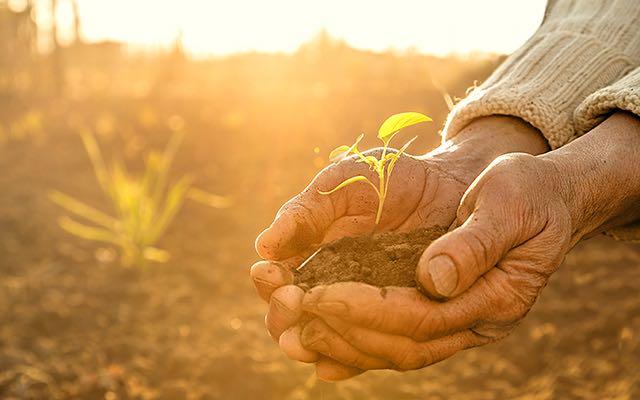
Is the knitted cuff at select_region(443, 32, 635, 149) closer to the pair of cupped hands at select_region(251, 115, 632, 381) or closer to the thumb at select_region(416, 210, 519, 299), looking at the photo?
the pair of cupped hands at select_region(251, 115, 632, 381)

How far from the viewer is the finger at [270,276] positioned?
1.18 m

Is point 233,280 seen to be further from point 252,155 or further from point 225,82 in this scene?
point 225,82

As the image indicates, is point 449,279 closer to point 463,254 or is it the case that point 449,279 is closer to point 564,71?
point 463,254

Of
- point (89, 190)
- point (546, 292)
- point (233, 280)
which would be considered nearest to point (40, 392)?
point (233, 280)

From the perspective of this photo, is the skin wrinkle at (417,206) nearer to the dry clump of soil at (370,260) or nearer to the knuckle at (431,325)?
the dry clump of soil at (370,260)

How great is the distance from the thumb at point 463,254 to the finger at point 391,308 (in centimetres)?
3

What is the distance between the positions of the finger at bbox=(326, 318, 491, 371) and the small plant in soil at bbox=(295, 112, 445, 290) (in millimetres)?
98

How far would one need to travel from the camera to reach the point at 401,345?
1136mm

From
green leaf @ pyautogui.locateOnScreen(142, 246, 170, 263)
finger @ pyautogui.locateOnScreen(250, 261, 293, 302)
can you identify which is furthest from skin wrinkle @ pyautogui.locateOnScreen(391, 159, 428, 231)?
green leaf @ pyautogui.locateOnScreen(142, 246, 170, 263)

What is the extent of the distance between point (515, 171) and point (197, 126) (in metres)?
5.67

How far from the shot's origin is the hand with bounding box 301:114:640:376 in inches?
41.8

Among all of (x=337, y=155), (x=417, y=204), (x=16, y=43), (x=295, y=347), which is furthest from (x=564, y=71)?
(x=16, y=43)

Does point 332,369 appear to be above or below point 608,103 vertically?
below

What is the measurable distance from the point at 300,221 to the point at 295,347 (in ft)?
0.84
